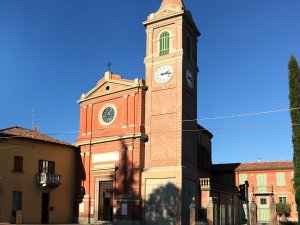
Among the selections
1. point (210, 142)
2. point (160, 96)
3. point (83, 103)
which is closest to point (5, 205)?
point (83, 103)

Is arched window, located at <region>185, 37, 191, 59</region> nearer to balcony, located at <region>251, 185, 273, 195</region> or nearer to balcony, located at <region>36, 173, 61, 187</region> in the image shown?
balcony, located at <region>36, 173, 61, 187</region>

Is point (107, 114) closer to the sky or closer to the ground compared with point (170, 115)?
closer to the sky

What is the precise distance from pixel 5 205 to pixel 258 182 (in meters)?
30.8

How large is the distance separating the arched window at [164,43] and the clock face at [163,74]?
1.48m

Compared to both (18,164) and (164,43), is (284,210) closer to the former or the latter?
(164,43)

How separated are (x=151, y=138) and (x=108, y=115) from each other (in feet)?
16.8

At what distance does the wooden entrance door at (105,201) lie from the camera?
35.8m

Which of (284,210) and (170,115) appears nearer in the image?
(170,115)

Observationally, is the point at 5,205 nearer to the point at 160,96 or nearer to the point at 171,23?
the point at 160,96

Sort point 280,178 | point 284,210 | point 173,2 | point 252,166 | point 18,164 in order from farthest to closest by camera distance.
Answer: point 252,166, point 280,178, point 284,210, point 173,2, point 18,164

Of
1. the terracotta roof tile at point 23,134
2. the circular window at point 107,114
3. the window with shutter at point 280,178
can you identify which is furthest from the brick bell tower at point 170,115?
the window with shutter at point 280,178

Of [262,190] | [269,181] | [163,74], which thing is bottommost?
[262,190]

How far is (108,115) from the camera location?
37.3 metres

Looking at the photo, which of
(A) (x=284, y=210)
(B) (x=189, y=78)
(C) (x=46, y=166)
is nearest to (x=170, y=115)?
(B) (x=189, y=78)
